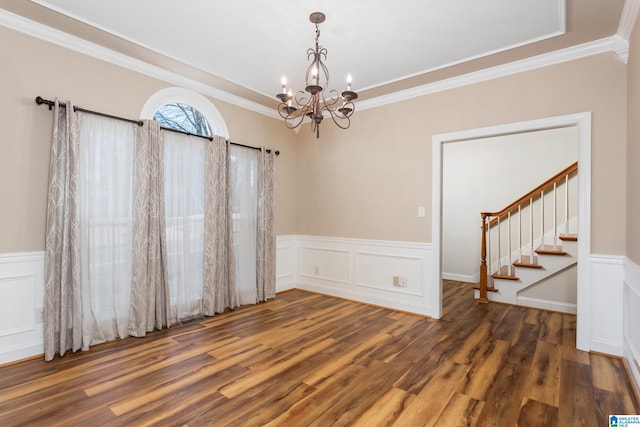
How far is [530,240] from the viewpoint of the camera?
16.2ft

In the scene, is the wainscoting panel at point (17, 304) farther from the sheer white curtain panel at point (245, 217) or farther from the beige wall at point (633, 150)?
the beige wall at point (633, 150)

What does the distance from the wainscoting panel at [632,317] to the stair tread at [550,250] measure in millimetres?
1559

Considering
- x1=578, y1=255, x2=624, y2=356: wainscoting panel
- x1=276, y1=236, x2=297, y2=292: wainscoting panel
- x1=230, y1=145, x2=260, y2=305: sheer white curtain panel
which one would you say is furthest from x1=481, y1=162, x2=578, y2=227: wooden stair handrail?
x1=230, y1=145, x2=260, y2=305: sheer white curtain panel

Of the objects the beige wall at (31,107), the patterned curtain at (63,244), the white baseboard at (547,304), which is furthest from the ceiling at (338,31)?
the white baseboard at (547,304)

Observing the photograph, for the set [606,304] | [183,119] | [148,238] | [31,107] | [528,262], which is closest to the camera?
[31,107]

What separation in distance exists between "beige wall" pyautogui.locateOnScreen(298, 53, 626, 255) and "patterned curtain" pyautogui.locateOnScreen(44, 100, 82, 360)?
121 inches

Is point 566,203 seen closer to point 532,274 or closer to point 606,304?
point 532,274

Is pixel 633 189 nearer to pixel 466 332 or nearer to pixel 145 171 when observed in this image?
pixel 466 332

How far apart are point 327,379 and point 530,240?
168 inches

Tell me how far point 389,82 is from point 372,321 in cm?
288

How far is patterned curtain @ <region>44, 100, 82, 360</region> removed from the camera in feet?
8.78

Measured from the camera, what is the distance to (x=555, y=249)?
4328 mm

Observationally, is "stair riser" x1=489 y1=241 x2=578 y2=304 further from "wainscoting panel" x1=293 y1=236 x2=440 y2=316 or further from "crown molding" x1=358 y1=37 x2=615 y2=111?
"crown molding" x1=358 y1=37 x2=615 y2=111

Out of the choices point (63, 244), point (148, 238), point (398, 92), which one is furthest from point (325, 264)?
point (63, 244)
